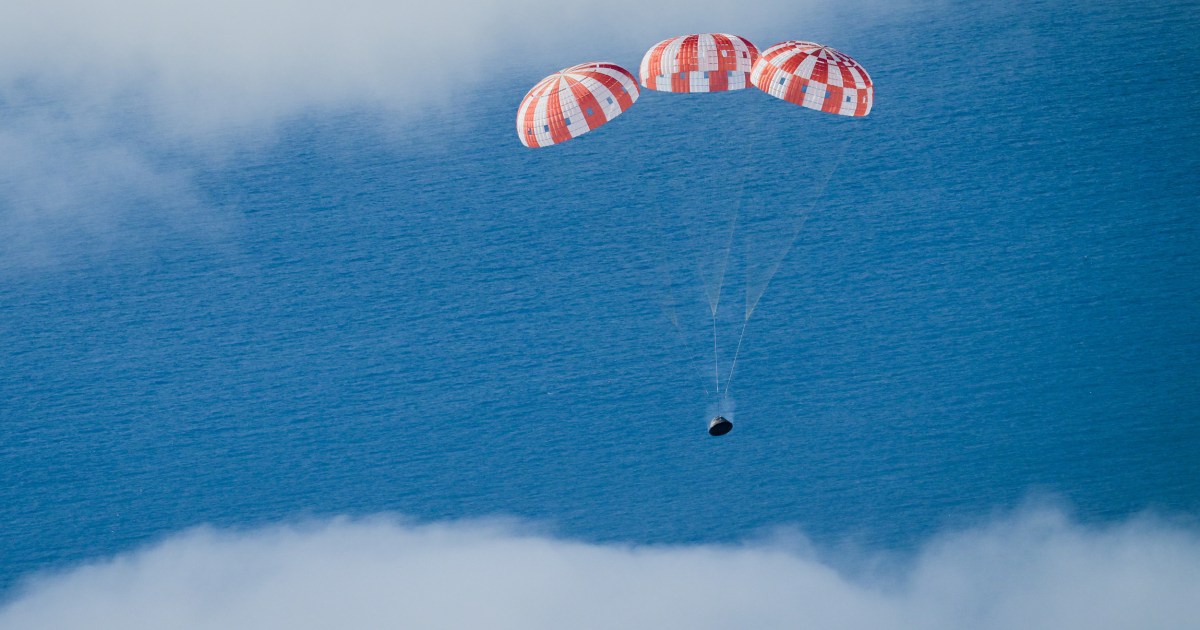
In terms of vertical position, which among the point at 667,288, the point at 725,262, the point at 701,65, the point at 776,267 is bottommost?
the point at 667,288

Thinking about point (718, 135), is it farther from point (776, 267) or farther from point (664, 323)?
point (664, 323)

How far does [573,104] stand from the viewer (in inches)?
595

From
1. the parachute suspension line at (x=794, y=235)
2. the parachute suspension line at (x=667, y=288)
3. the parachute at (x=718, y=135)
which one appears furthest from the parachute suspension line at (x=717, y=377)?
the parachute suspension line at (x=794, y=235)

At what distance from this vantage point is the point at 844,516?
57.0 feet

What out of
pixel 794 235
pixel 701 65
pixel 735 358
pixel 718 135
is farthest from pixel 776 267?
pixel 701 65

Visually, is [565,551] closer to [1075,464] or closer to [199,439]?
→ [199,439]

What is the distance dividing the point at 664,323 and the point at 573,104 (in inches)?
170

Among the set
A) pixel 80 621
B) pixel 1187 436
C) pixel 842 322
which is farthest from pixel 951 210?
pixel 80 621

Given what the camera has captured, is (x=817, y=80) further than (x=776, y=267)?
No

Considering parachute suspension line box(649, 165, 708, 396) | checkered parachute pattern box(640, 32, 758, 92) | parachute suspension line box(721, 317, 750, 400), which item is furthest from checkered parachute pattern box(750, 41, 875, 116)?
parachute suspension line box(721, 317, 750, 400)

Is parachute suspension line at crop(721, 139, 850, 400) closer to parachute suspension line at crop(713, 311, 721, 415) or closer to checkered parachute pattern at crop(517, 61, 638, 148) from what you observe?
parachute suspension line at crop(713, 311, 721, 415)

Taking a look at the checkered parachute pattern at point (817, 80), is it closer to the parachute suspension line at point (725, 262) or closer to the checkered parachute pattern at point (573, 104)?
the checkered parachute pattern at point (573, 104)

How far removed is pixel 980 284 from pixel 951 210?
4.26ft

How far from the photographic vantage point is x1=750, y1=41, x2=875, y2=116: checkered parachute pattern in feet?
49.1
